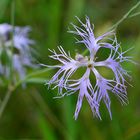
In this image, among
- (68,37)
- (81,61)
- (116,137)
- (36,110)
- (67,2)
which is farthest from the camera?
(67,2)

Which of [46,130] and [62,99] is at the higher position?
[62,99]

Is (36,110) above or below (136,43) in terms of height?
below

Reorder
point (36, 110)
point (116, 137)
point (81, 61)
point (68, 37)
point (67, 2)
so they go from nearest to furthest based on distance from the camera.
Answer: point (81, 61), point (116, 137), point (36, 110), point (68, 37), point (67, 2)

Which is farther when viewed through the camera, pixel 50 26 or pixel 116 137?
pixel 50 26

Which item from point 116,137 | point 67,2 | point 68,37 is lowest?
point 116,137

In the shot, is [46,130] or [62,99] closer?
[46,130]

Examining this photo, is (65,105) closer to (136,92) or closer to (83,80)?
(136,92)

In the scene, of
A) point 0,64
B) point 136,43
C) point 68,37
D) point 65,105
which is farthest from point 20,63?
point 136,43

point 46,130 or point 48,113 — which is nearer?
point 46,130
